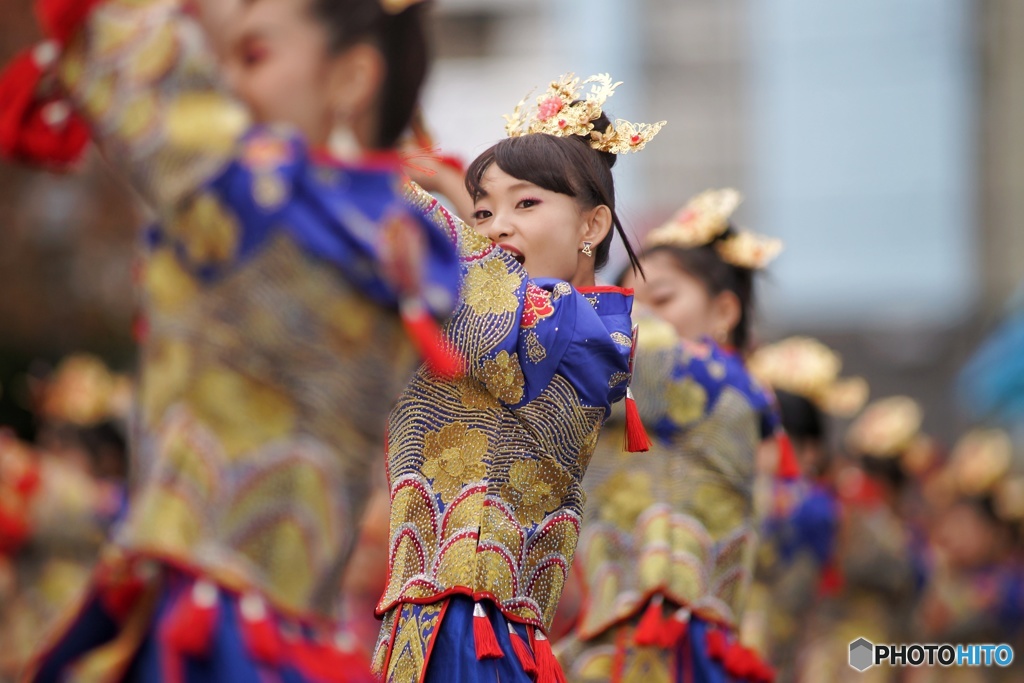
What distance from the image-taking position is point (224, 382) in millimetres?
2395

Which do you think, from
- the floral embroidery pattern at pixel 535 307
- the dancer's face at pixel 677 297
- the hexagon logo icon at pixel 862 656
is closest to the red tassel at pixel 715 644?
the dancer's face at pixel 677 297

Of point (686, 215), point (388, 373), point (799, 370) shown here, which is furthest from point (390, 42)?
point (799, 370)

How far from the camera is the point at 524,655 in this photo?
11.3 feet

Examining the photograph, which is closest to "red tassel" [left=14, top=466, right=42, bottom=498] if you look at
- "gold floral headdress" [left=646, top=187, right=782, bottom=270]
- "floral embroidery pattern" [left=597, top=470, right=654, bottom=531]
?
"gold floral headdress" [left=646, top=187, right=782, bottom=270]

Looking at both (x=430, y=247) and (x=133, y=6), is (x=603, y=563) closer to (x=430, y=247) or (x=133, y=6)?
(x=430, y=247)

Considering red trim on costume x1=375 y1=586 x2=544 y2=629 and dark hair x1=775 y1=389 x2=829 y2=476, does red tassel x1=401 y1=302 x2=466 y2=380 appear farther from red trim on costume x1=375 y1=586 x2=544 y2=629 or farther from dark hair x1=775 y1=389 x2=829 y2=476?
dark hair x1=775 y1=389 x2=829 y2=476

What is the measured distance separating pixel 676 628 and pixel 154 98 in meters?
2.71

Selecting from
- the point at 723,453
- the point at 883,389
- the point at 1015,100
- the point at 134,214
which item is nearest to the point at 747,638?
the point at 723,453

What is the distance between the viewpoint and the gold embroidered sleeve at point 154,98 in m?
2.37

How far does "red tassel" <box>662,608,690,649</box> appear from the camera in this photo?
4.59 metres

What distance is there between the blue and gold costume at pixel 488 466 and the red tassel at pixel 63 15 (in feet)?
3.50

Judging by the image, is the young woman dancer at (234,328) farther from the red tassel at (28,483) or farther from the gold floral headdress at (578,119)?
the red tassel at (28,483)

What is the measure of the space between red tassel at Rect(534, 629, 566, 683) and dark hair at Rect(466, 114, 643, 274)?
37.2 inches

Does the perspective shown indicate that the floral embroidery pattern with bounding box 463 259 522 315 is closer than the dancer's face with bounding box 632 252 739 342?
Yes
